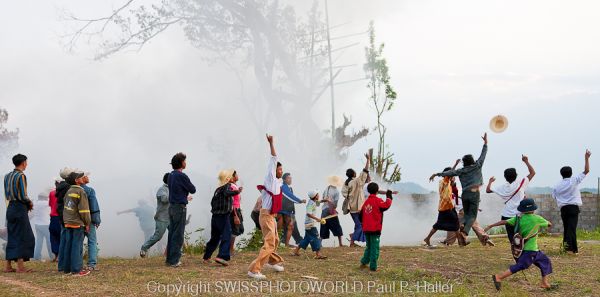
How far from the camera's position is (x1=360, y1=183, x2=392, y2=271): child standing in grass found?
33.1 ft

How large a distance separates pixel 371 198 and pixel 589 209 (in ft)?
50.2

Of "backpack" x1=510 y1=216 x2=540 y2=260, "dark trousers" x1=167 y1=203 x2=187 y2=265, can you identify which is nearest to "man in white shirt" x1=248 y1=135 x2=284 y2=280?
"dark trousers" x1=167 y1=203 x2=187 y2=265

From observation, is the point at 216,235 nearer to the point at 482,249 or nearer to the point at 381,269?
the point at 381,269

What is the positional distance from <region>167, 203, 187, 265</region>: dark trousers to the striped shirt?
2308 millimetres

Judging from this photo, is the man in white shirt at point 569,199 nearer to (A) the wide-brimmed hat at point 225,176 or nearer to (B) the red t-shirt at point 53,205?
(A) the wide-brimmed hat at point 225,176

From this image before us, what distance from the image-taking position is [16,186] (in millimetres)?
10148

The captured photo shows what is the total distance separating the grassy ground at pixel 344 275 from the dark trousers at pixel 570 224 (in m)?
0.24

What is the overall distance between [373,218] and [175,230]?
3.28 metres

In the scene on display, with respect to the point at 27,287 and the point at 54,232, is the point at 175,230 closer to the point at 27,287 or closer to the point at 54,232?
the point at 27,287

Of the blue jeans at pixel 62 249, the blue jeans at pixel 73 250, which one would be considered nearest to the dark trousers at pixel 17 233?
the blue jeans at pixel 62 249

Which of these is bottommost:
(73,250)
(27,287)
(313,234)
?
(27,287)

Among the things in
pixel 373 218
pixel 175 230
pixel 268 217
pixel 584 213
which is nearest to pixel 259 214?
pixel 175 230

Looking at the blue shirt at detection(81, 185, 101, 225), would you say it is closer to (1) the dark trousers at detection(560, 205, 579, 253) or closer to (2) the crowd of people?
(2) the crowd of people

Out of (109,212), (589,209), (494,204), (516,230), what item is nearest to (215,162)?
(109,212)
